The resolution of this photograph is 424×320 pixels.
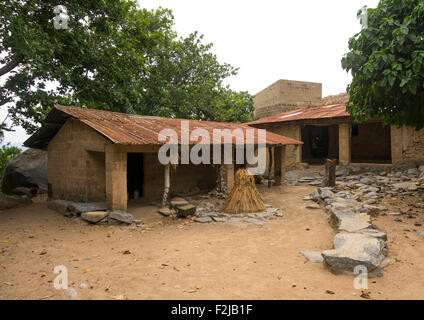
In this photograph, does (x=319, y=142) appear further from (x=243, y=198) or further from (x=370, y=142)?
(x=243, y=198)

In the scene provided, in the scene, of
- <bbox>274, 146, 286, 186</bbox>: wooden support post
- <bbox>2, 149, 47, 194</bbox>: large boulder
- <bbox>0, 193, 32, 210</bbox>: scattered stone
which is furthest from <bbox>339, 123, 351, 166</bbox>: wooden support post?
<bbox>2, 149, 47, 194</bbox>: large boulder

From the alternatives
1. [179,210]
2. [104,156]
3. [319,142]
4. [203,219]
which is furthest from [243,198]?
[319,142]

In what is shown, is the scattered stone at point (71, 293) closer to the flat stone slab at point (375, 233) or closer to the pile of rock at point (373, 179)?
the flat stone slab at point (375, 233)

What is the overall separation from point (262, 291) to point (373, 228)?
11.9 ft

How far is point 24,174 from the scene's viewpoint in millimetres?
13227

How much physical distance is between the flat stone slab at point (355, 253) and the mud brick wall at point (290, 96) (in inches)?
669

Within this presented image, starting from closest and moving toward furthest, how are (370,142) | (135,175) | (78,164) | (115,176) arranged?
(115,176), (78,164), (135,175), (370,142)

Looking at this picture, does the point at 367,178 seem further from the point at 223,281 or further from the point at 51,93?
the point at 51,93

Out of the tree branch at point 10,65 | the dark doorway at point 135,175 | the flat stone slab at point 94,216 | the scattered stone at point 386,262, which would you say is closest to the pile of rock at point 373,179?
the scattered stone at point 386,262

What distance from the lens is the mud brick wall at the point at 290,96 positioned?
21.0m

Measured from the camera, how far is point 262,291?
3.73 m

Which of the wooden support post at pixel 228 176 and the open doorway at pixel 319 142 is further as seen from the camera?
the open doorway at pixel 319 142

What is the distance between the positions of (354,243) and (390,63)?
14.4 feet
